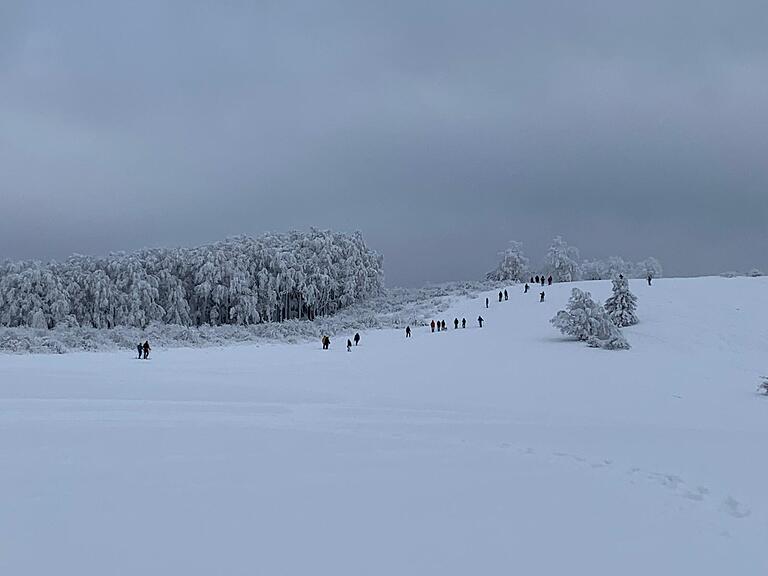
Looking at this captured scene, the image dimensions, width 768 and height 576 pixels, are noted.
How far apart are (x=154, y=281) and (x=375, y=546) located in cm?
5532

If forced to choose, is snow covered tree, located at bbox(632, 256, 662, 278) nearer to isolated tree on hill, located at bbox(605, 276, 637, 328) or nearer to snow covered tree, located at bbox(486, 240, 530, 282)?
snow covered tree, located at bbox(486, 240, 530, 282)

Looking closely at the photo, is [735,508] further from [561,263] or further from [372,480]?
[561,263]

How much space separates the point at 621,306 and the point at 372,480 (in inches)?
1227

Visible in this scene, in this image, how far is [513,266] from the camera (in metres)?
75.6

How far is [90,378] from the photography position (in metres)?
15.5

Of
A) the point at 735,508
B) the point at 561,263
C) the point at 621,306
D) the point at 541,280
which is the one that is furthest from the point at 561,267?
the point at 735,508

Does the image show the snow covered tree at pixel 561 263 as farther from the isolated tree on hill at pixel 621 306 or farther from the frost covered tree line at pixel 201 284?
the isolated tree on hill at pixel 621 306

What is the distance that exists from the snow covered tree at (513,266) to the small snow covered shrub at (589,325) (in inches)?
1762

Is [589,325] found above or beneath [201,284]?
beneath

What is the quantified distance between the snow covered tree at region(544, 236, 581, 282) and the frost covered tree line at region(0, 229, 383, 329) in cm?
2453

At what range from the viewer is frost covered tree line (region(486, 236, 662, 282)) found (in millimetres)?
75562

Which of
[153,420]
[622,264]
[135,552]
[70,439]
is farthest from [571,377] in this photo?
[622,264]

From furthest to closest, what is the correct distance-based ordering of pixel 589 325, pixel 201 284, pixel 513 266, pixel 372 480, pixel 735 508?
1. pixel 513 266
2. pixel 201 284
3. pixel 589 325
4. pixel 372 480
5. pixel 735 508

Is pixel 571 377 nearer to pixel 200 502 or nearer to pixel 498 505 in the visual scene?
pixel 498 505
